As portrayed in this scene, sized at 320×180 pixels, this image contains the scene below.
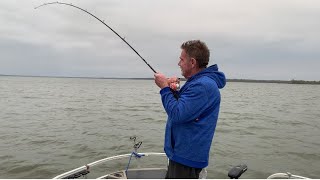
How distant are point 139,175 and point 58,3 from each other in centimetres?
355

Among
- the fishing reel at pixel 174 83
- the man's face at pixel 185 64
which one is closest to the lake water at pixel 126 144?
the fishing reel at pixel 174 83

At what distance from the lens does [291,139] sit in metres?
16.3

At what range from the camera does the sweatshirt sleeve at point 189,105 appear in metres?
3.22

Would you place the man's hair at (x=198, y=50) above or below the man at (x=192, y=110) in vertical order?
above

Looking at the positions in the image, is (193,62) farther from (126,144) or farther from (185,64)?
(126,144)

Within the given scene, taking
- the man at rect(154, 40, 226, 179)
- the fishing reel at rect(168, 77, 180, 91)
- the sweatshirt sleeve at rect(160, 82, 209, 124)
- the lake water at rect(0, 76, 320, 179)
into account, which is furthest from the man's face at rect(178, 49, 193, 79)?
the lake water at rect(0, 76, 320, 179)

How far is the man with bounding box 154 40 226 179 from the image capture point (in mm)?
3268

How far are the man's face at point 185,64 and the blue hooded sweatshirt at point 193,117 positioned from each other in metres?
0.08

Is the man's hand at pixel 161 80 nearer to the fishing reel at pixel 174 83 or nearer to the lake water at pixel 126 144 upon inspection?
the fishing reel at pixel 174 83

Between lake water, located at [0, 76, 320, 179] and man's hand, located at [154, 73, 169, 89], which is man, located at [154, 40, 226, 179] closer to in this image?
man's hand, located at [154, 73, 169, 89]

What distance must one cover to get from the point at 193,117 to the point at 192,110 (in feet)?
0.26

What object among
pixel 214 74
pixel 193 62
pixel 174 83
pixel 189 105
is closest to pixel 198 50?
pixel 193 62

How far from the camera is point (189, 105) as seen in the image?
3.22 metres

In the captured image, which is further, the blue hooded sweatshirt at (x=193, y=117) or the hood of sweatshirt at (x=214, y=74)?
the hood of sweatshirt at (x=214, y=74)
